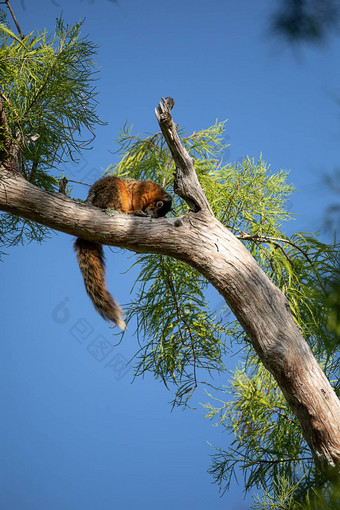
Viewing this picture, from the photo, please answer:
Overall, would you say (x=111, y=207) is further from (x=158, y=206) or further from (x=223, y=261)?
(x=223, y=261)

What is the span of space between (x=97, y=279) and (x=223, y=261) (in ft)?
2.06

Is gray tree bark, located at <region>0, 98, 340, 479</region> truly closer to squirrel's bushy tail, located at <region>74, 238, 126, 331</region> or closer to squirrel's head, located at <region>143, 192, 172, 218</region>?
squirrel's bushy tail, located at <region>74, 238, 126, 331</region>

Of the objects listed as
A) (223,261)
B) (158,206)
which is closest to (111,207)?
(158,206)

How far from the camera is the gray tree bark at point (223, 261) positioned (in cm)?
223

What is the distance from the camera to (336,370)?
301cm

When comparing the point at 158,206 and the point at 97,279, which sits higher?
the point at 158,206

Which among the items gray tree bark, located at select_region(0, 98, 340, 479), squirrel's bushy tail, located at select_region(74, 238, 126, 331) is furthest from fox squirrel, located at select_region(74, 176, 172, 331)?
gray tree bark, located at select_region(0, 98, 340, 479)

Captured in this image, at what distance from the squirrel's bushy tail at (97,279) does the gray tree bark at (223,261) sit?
0.48ft

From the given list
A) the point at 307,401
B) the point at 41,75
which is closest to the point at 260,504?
the point at 307,401

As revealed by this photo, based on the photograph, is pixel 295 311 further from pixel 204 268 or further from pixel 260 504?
pixel 260 504

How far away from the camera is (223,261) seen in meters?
2.39

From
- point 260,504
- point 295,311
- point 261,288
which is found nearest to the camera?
point 261,288

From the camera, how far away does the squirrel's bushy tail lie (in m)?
2.54

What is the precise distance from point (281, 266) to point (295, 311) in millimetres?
277
